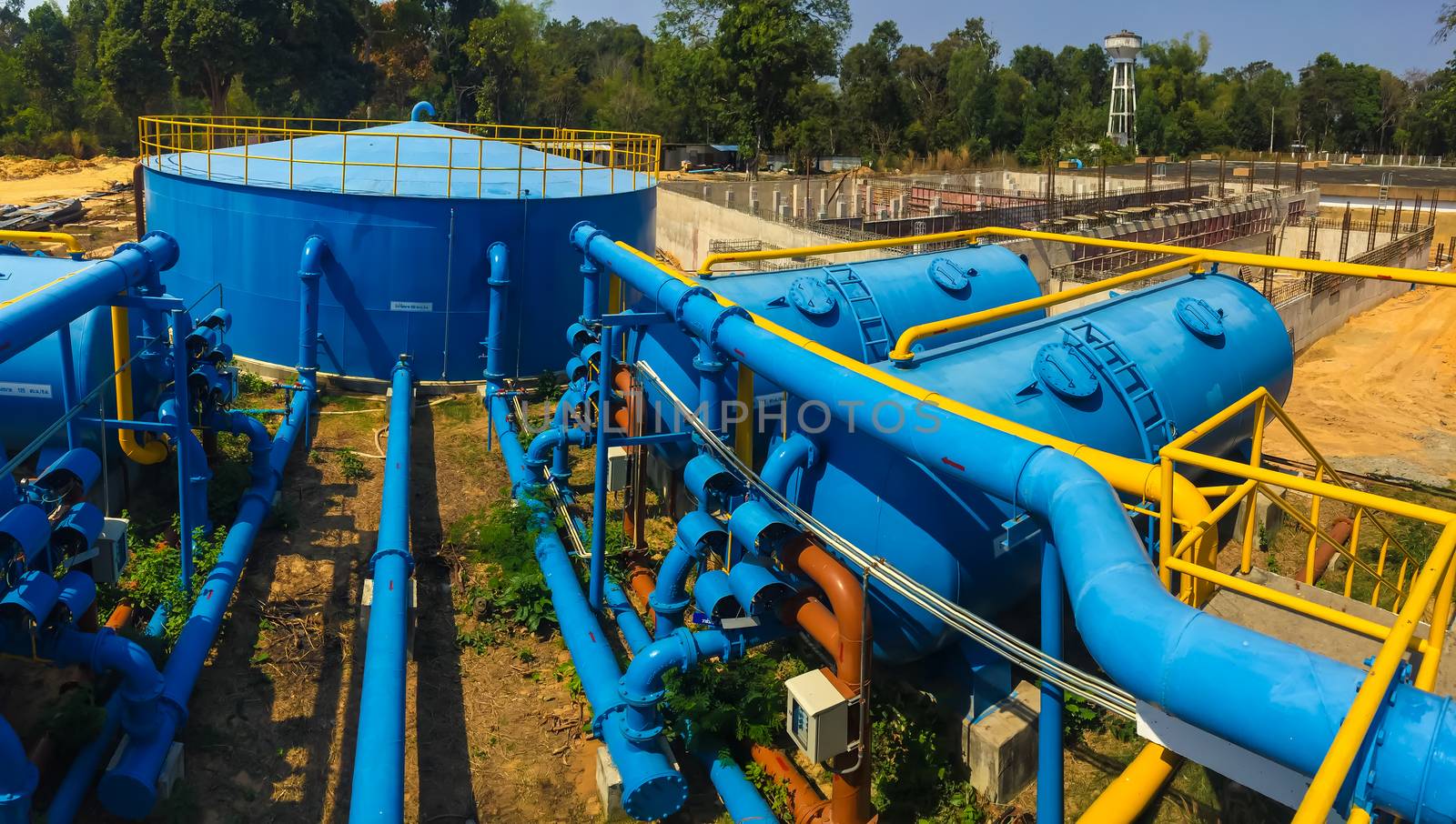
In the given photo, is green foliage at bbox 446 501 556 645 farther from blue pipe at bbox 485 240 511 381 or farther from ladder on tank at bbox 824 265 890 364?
ladder on tank at bbox 824 265 890 364

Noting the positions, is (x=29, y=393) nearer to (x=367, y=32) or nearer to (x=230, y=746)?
(x=230, y=746)

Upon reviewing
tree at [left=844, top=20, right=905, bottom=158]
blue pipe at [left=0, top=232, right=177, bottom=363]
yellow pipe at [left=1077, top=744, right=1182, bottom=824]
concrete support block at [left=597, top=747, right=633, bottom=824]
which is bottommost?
concrete support block at [left=597, top=747, right=633, bottom=824]

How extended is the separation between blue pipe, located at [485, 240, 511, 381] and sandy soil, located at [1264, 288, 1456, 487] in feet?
42.4

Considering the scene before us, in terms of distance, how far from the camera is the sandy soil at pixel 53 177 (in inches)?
1734

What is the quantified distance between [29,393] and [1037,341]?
36.1 ft

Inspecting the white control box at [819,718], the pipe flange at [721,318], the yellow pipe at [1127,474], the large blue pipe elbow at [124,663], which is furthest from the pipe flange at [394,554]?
the yellow pipe at [1127,474]

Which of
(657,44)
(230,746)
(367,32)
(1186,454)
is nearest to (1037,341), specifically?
(1186,454)

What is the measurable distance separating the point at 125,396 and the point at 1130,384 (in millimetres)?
10850

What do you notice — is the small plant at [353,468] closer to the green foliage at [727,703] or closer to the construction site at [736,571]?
the construction site at [736,571]

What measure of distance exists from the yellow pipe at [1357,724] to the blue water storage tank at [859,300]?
7.37 meters

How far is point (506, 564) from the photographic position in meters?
11.9

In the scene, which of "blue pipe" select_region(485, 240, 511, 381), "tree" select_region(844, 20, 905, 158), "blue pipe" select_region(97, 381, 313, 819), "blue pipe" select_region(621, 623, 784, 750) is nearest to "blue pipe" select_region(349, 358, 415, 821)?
"blue pipe" select_region(97, 381, 313, 819)

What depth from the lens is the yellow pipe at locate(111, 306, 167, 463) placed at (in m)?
11.4

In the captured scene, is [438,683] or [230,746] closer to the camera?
[230,746]
